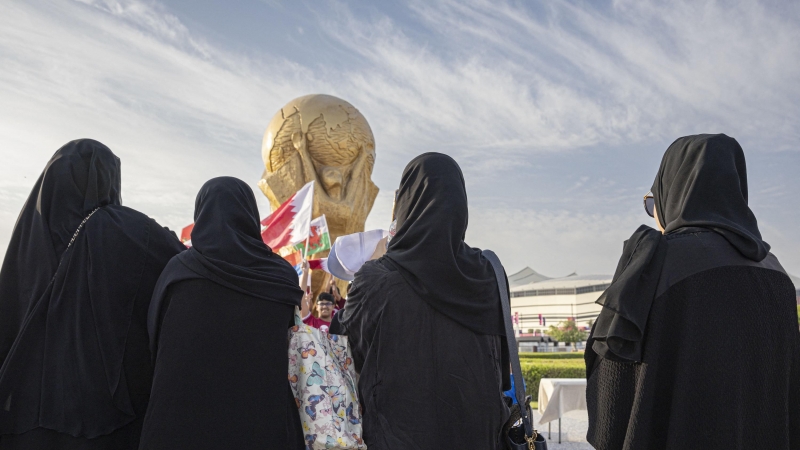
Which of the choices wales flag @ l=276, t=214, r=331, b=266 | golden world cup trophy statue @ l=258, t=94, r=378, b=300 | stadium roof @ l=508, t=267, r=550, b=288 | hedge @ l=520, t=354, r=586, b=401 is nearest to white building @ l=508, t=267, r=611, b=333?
stadium roof @ l=508, t=267, r=550, b=288

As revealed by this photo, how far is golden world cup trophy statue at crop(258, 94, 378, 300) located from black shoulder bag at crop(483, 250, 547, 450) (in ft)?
20.2

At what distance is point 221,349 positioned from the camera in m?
2.25

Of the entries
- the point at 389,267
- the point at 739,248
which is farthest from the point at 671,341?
the point at 389,267

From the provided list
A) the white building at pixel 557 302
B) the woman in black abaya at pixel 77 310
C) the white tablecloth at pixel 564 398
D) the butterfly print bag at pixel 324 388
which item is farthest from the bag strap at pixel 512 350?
the white building at pixel 557 302

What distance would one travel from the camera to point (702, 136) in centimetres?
221

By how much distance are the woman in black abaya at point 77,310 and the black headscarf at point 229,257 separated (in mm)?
196

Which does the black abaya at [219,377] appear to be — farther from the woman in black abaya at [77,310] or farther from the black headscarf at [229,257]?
the woman in black abaya at [77,310]

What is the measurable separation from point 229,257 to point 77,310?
636 mm

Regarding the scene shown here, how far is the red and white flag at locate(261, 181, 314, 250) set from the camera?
6383 mm

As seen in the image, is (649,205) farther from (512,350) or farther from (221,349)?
(221,349)

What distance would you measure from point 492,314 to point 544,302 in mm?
65052

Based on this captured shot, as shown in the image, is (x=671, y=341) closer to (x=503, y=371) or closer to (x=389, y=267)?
(x=503, y=371)

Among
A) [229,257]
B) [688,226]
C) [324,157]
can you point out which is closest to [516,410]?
[688,226]

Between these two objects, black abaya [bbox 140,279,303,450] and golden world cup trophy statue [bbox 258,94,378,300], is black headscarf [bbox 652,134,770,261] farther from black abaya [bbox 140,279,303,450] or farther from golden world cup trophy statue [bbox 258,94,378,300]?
golden world cup trophy statue [bbox 258,94,378,300]
